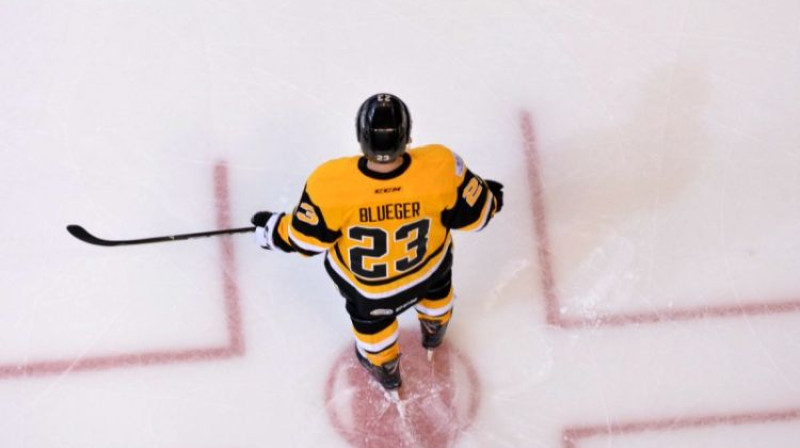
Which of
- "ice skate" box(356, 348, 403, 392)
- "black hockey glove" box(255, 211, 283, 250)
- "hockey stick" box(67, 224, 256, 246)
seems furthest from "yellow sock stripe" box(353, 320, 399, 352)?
"hockey stick" box(67, 224, 256, 246)

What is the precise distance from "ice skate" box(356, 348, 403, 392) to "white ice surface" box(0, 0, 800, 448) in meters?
0.32

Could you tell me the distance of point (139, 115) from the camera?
13.3 feet

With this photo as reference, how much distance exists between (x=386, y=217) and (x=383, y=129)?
297mm

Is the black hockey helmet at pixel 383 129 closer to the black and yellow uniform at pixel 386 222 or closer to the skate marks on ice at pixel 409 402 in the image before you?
the black and yellow uniform at pixel 386 222

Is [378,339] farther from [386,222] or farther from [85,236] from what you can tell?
[85,236]

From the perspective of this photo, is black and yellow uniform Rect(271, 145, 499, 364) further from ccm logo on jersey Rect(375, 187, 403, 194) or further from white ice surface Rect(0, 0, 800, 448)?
white ice surface Rect(0, 0, 800, 448)

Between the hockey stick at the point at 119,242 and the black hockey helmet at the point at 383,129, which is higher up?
the black hockey helmet at the point at 383,129

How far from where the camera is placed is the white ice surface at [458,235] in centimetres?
373

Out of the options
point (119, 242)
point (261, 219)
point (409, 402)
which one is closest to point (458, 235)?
point (409, 402)

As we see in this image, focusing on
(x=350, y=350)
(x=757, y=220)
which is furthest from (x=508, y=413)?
(x=757, y=220)

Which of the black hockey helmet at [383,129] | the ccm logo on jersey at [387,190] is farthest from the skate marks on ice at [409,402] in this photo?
the black hockey helmet at [383,129]

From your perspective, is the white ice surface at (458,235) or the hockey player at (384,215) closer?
the hockey player at (384,215)

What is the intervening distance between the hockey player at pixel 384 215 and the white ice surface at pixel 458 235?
829mm

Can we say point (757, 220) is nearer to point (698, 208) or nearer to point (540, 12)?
point (698, 208)
